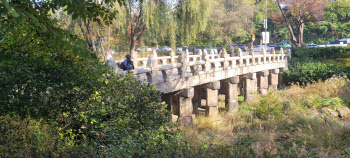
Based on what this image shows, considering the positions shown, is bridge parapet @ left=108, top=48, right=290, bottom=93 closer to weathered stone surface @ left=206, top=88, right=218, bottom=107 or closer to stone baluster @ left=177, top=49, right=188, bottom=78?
stone baluster @ left=177, top=49, right=188, bottom=78

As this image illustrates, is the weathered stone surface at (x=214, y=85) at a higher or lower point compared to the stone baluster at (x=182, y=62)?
lower

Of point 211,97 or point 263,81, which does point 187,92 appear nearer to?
point 211,97

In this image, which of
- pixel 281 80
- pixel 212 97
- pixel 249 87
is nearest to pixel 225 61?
pixel 212 97

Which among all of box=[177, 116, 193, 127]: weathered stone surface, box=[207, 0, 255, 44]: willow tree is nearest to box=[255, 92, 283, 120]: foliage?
box=[177, 116, 193, 127]: weathered stone surface

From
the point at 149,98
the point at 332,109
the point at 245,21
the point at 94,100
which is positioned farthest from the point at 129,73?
the point at 245,21

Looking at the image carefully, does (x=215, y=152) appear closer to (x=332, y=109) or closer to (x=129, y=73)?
(x=129, y=73)

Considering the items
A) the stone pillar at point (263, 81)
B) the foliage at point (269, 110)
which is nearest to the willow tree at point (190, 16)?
the stone pillar at point (263, 81)

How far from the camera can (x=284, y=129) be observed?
37.1ft

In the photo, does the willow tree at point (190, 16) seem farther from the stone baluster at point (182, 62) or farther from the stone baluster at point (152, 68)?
the stone baluster at point (152, 68)

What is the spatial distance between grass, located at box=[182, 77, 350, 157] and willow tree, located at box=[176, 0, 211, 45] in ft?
16.7

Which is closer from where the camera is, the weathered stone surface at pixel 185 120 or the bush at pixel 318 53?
the weathered stone surface at pixel 185 120

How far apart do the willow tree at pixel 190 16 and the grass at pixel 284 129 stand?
510 centimetres

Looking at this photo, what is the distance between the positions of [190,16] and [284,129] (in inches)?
408

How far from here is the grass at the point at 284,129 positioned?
6.77 metres
